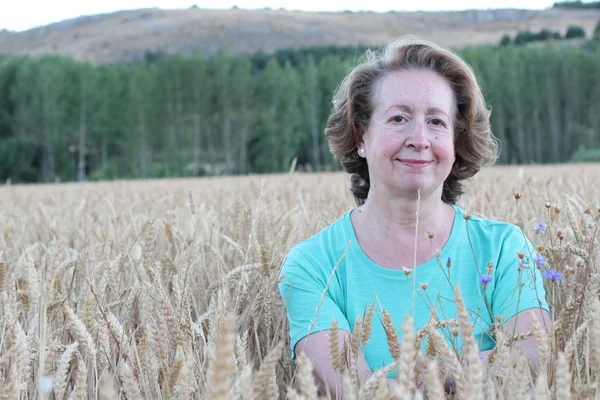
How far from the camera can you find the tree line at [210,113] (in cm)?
3653

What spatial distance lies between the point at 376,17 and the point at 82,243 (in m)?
92.5

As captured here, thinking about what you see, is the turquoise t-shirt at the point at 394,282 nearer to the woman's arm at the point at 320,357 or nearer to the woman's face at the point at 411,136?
the woman's arm at the point at 320,357

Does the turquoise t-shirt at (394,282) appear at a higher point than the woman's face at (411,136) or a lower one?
lower

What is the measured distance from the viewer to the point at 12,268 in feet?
7.92

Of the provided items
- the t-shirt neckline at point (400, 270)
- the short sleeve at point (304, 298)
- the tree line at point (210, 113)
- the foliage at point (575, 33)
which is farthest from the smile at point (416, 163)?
the foliage at point (575, 33)

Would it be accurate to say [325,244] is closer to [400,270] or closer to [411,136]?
[400,270]

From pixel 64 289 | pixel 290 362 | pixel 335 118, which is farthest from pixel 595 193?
pixel 64 289

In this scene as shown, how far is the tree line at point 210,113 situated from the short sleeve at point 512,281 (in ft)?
109

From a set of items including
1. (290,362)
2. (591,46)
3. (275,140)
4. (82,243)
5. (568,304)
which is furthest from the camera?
(591,46)

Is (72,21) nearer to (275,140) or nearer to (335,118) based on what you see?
(275,140)

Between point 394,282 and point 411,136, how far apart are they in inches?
15.0

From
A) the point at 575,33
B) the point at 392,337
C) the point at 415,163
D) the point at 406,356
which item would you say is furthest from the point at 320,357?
Result: the point at 575,33

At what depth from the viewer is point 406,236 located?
191cm

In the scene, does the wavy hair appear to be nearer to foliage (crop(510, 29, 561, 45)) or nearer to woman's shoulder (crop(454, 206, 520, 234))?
woman's shoulder (crop(454, 206, 520, 234))
